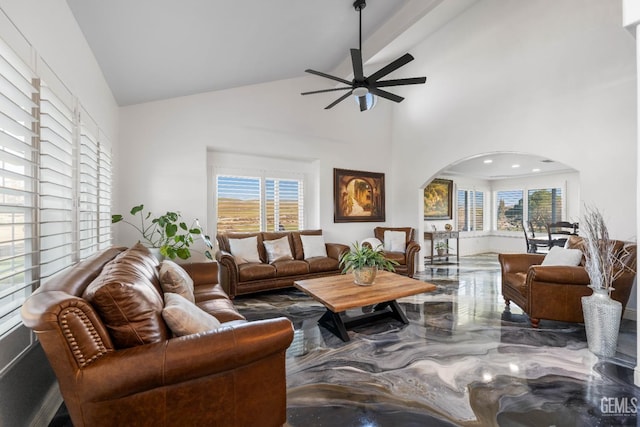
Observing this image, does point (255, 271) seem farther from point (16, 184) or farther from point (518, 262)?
point (518, 262)

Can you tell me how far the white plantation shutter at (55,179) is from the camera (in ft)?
5.48

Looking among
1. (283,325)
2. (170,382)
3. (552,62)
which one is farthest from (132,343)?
(552,62)

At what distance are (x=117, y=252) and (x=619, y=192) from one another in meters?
5.38

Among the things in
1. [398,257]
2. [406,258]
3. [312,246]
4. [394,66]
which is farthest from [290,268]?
[394,66]

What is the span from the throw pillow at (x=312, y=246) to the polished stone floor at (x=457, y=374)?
5.08 feet

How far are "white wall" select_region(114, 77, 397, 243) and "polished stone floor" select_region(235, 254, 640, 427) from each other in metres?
2.65

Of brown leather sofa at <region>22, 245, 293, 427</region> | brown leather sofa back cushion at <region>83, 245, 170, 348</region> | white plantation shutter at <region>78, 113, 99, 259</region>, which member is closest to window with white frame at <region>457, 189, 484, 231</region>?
brown leather sofa at <region>22, 245, 293, 427</region>

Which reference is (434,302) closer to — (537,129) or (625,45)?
(537,129)

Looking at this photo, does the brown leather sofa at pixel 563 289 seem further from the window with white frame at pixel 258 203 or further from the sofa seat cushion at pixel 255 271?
the window with white frame at pixel 258 203

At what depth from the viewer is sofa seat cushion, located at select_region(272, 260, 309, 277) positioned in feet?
13.8

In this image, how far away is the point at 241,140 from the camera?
15.4 feet

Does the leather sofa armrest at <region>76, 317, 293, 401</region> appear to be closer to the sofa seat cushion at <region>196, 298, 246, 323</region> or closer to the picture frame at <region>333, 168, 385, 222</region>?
the sofa seat cushion at <region>196, 298, 246, 323</region>

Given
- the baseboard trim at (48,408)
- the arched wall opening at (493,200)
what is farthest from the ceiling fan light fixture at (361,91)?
the arched wall opening at (493,200)

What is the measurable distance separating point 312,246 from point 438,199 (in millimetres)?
4135
